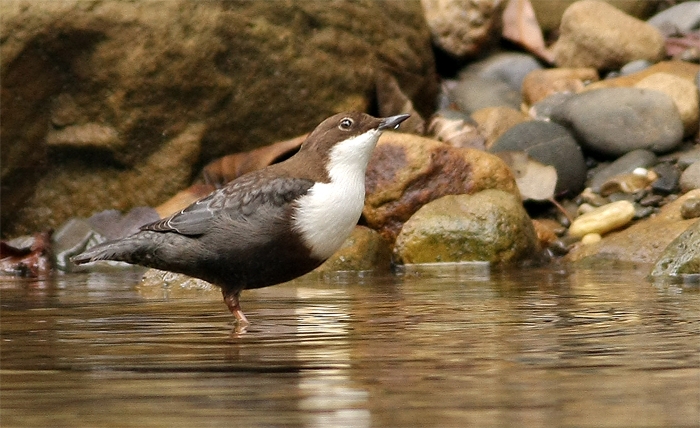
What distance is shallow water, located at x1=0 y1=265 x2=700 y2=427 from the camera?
10.3ft

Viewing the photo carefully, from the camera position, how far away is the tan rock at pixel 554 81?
12.3m

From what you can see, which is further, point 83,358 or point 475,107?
point 475,107

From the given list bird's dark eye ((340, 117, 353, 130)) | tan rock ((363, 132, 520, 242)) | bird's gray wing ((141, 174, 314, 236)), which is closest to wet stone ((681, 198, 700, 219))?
tan rock ((363, 132, 520, 242))

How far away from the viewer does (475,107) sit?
1259 cm

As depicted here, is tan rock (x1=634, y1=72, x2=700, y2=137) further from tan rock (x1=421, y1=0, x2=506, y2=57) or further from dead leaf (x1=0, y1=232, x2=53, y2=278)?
dead leaf (x1=0, y1=232, x2=53, y2=278)

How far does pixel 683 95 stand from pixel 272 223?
6596 millimetres

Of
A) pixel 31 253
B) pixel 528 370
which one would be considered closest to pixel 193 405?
pixel 528 370

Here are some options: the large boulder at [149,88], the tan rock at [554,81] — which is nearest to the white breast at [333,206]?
the large boulder at [149,88]

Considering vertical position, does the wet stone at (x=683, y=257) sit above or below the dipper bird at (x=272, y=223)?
below

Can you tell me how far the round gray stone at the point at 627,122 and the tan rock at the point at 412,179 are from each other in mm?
1681

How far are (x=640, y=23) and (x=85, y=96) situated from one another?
591 cm

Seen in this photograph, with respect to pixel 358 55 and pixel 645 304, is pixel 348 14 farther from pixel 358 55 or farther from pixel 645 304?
pixel 645 304

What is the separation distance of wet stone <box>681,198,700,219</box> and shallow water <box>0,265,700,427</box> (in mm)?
2306

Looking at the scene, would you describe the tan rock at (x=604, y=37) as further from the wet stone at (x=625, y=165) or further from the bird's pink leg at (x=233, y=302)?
the bird's pink leg at (x=233, y=302)
